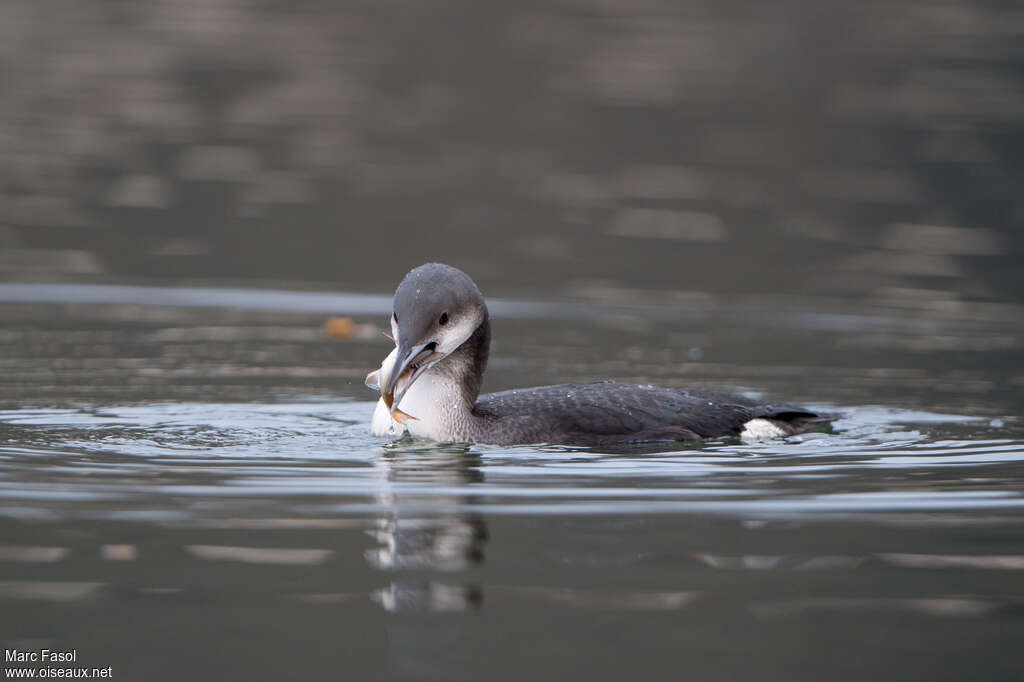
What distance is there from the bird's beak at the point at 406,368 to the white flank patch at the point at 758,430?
1628 millimetres

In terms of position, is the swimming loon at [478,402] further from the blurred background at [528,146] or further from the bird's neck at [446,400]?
the blurred background at [528,146]

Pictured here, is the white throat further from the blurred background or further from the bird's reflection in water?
the blurred background

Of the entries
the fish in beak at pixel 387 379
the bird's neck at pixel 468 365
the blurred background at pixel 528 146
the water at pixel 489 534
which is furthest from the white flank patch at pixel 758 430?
the blurred background at pixel 528 146

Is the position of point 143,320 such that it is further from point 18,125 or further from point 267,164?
point 18,125

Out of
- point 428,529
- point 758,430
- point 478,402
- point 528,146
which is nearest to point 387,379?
point 478,402

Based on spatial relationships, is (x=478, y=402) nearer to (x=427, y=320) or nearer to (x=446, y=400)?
(x=446, y=400)

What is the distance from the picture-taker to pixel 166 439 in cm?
793

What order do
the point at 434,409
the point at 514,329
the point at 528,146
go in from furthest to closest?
1. the point at 528,146
2. the point at 514,329
3. the point at 434,409

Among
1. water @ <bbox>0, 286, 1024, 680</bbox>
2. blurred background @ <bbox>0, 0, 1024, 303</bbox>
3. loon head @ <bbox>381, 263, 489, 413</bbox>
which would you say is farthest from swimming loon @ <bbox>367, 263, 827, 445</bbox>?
blurred background @ <bbox>0, 0, 1024, 303</bbox>

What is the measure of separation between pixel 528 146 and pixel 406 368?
12.7m

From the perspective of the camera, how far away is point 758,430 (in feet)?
27.8

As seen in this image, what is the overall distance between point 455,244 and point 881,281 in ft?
12.1

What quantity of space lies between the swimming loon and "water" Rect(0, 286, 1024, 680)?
15cm

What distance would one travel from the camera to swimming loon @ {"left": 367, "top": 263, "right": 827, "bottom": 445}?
765cm
